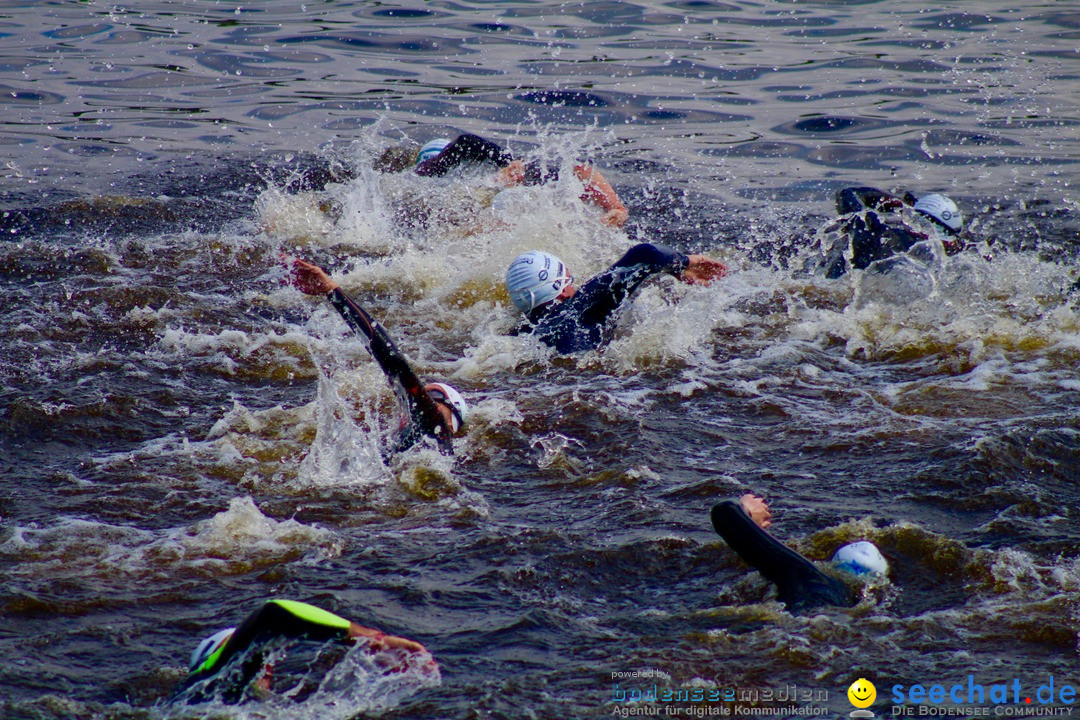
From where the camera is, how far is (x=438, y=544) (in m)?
5.78

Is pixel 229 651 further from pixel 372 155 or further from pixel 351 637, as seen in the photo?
pixel 372 155

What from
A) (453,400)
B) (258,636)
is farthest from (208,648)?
(453,400)

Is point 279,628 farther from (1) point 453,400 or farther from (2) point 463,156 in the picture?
(2) point 463,156

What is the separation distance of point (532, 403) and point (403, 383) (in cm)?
172

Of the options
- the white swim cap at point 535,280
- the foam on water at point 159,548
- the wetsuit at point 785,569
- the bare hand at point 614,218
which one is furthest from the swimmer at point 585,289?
the wetsuit at point 785,569

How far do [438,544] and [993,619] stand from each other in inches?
114

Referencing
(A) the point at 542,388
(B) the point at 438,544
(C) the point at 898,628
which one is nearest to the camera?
(C) the point at 898,628

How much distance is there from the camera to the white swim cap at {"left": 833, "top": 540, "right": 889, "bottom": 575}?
514 cm

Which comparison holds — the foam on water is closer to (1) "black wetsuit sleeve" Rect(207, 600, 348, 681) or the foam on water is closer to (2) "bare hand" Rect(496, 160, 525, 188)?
(1) "black wetsuit sleeve" Rect(207, 600, 348, 681)

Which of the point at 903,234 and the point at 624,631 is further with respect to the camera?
the point at 903,234

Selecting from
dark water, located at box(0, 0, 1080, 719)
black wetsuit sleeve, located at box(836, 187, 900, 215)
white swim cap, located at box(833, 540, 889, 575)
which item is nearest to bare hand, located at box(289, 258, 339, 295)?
dark water, located at box(0, 0, 1080, 719)

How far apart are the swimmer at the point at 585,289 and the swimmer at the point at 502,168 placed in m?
2.91

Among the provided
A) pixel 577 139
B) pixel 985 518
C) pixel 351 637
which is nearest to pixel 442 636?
pixel 351 637

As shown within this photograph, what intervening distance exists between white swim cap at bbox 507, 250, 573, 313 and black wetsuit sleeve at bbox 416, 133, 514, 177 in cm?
379
